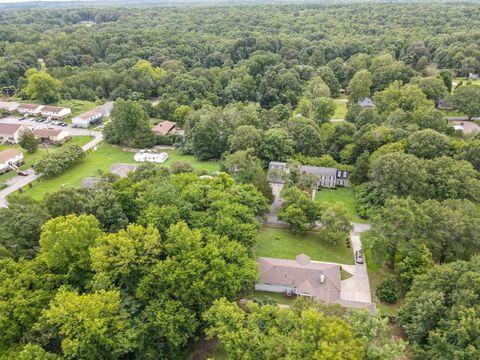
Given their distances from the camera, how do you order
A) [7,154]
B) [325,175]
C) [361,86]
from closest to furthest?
[325,175], [7,154], [361,86]

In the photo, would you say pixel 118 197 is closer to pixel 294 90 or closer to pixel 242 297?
pixel 242 297

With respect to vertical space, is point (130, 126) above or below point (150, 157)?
above

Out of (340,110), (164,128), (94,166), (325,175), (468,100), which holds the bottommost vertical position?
(340,110)

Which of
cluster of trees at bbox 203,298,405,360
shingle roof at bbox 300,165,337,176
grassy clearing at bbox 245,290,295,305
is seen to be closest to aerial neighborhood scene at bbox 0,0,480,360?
cluster of trees at bbox 203,298,405,360

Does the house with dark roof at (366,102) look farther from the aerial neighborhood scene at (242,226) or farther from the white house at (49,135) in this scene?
the white house at (49,135)

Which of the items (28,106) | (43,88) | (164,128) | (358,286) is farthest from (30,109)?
(358,286)

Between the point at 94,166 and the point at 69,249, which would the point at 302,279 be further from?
the point at 94,166

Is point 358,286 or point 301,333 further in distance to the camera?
point 358,286
